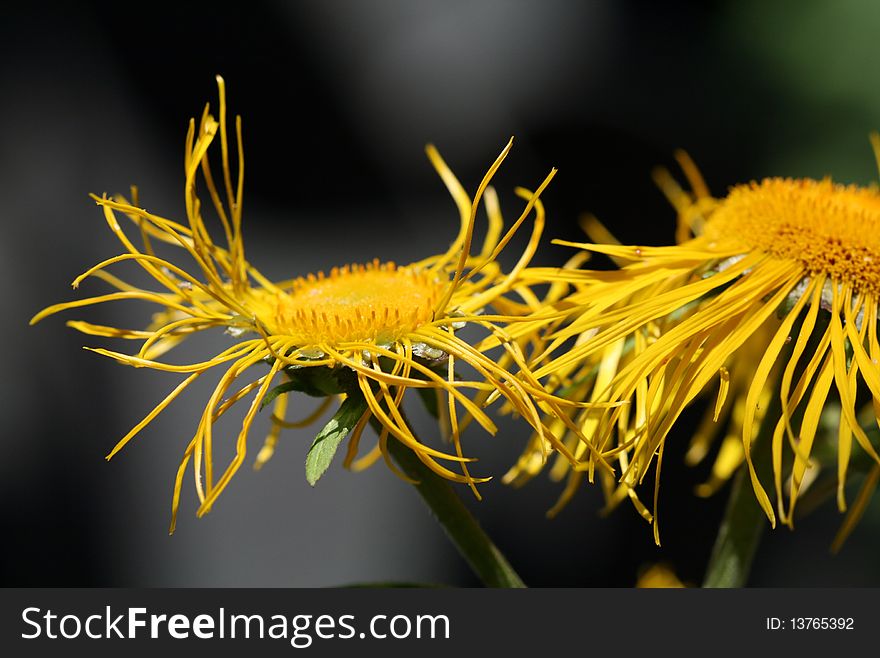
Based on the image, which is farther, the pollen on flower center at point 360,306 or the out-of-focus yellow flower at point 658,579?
the out-of-focus yellow flower at point 658,579

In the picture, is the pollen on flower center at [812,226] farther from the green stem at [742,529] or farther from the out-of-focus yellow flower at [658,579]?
the out-of-focus yellow flower at [658,579]

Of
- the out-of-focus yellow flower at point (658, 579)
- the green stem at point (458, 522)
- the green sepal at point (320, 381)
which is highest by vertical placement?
the out-of-focus yellow flower at point (658, 579)

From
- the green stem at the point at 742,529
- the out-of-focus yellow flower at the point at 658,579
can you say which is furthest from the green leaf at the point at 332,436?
the out-of-focus yellow flower at the point at 658,579

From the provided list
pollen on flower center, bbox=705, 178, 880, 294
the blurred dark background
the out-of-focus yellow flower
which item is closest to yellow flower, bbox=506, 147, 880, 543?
pollen on flower center, bbox=705, 178, 880, 294

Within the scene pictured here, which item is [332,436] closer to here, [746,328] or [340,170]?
[746,328]

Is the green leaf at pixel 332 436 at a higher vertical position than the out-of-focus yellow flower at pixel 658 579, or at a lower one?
lower

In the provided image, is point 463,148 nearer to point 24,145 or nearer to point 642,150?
point 642,150
